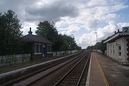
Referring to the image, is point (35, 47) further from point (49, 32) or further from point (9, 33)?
point (49, 32)

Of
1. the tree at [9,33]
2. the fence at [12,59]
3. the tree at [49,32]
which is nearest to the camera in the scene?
the fence at [12,59]

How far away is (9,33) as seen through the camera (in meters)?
26.9

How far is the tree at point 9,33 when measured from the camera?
2566 cm

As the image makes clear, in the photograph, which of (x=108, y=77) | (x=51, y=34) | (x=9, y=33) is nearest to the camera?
(x=108, y=77)

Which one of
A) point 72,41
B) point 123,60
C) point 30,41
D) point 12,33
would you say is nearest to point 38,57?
point 30,41

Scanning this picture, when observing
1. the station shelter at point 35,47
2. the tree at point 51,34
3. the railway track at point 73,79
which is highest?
the tree at point 51,34

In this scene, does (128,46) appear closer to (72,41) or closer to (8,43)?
(8,43)

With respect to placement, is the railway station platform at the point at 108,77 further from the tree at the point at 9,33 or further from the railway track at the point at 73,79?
the tree at the point at 9,33

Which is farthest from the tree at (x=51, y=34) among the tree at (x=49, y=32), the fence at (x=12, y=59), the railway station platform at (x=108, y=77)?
the railway station platform at (x=108, y=77)

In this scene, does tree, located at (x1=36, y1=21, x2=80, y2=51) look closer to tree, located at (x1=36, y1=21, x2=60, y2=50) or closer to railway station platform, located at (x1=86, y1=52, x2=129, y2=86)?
tree, located at (x1=36, y1=21, x2=60, y2=50)

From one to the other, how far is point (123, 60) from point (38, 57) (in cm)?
2049

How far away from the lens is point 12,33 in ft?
91.7

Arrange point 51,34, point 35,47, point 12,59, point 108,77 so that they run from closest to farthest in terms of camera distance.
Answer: point 108,77 → point 12,59 → point 35,47 → point 51,34

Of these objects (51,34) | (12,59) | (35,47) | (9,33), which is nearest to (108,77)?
(12,59)
